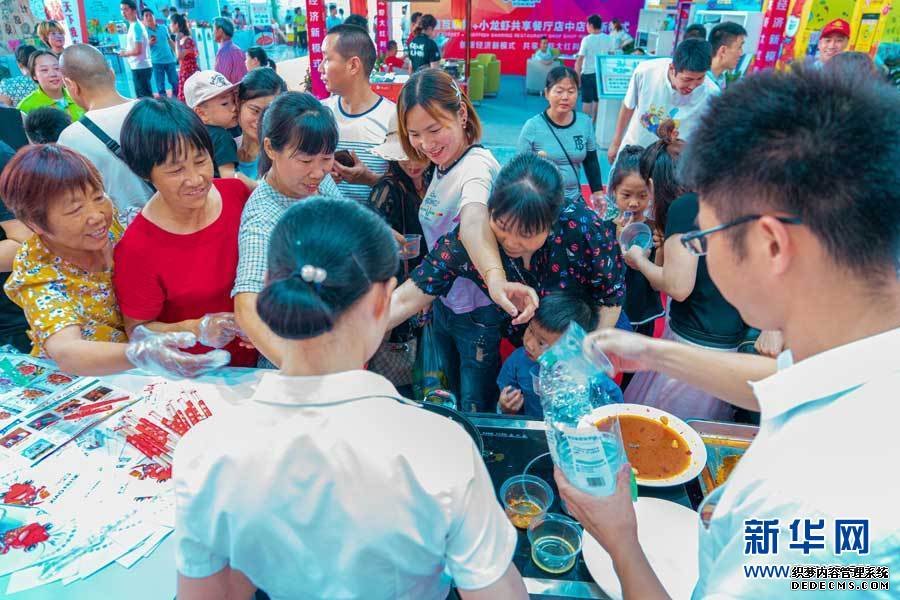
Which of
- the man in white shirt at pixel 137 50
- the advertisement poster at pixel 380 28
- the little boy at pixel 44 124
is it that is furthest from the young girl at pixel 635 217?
the advertisement poster at pixel 380 28

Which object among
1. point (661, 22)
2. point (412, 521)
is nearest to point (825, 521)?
point (412, 521)

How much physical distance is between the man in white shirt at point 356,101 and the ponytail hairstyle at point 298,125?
2.85 feet

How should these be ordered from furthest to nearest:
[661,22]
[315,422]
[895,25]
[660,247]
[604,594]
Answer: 1. [661,22]
2. [895,25]
3. [660,247]
4. [604,594]
5. [315,422]

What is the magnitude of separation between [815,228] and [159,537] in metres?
1.44

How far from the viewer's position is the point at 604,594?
1112 millimetres

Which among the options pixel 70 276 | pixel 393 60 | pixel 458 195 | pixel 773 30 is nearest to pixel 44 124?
pixel 70 276

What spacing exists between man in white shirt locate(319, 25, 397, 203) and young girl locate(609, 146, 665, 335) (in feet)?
3.85

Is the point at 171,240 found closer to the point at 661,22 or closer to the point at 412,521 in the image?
the point at 412,521

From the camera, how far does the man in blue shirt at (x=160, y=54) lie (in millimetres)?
8766

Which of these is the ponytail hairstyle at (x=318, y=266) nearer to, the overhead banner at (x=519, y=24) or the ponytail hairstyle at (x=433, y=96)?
the ponytail hairstyle at (x=433, y=96)

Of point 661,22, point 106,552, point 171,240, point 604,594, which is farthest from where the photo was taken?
point 661,22

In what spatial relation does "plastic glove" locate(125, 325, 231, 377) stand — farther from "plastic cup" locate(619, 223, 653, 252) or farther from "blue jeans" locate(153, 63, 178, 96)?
"blue jeans" locate(153, 63, 178, 96)

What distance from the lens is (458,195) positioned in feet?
7.01

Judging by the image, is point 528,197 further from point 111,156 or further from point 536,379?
point 111,156
